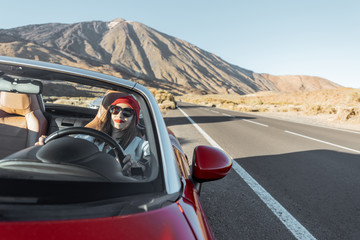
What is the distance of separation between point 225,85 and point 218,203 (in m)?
192

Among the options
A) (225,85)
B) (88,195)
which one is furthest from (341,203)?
(225,85)

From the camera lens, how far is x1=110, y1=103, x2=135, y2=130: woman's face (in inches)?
73.4

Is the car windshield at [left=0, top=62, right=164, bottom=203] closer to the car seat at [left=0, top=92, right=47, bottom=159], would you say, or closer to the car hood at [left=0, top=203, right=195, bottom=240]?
the car seat at [left=0, top=92, right=47, bottom=159]

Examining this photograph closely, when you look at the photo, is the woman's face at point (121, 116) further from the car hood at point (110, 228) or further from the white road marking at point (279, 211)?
the white road marking at point (279, 211)

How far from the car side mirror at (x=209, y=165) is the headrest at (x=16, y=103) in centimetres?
172

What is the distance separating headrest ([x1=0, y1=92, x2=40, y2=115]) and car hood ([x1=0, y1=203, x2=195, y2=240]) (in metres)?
1.78

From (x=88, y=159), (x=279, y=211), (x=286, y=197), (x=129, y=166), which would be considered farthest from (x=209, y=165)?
(x=286, y=197)

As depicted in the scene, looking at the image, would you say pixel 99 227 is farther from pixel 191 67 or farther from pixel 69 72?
pixel 191 67

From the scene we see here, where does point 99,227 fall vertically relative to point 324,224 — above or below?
above

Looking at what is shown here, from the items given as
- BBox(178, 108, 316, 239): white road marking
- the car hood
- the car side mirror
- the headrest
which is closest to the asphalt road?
BBox(178, 108, 316, 239): white road marking

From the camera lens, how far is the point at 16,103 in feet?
7.46

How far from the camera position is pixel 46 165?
1.12 metres

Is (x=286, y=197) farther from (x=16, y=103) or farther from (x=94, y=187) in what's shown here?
(x=16, y=103)

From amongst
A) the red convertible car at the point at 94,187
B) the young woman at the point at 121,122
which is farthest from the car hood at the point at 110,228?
the young woman at the point at 121,122
